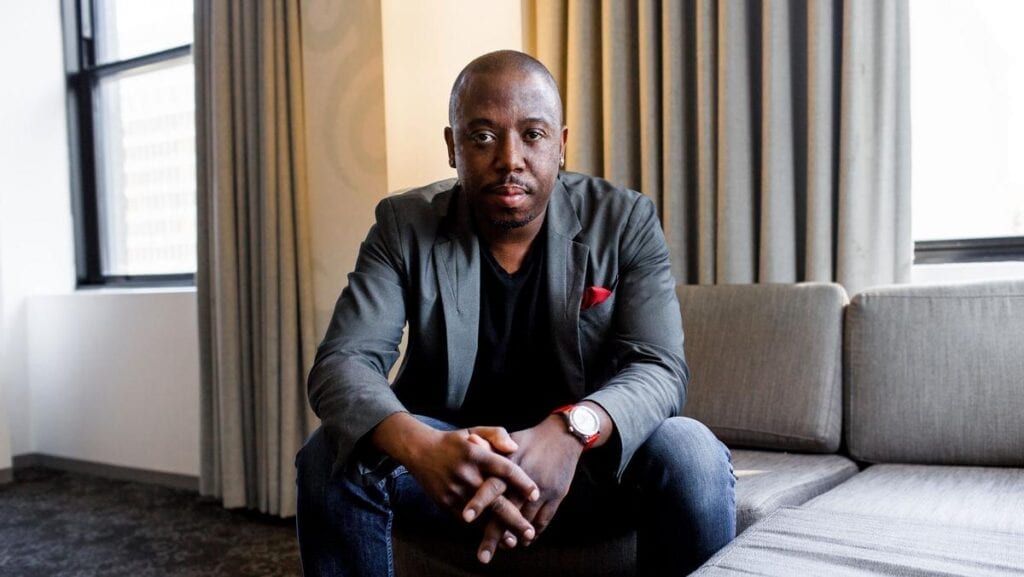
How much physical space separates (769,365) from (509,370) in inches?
29.3

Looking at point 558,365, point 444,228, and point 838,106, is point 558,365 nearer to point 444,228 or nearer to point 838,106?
point 444,228

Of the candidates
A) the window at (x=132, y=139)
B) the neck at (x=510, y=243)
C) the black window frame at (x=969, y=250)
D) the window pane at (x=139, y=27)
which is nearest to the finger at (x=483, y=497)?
the neck at (x=510, y=243)

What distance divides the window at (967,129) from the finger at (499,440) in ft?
5.45

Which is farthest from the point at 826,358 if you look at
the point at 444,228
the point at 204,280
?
the point at 204,280

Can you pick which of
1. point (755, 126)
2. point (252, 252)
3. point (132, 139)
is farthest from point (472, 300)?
point (132, 139)

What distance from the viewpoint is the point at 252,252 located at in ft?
10.2

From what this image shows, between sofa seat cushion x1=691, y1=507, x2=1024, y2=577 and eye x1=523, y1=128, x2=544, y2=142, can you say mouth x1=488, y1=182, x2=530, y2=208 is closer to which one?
eye x1=523, y1=128, x2=544, y2=142

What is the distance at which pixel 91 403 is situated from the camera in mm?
3961

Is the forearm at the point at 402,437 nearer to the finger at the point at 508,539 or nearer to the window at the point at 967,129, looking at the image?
the finger at the point at 508,539

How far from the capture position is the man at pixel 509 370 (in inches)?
53.0

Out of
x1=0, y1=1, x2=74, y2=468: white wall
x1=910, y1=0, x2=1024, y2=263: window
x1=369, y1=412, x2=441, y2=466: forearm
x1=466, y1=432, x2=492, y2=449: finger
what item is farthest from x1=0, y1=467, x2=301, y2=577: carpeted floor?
x1=910, y1=0, x2=1024, y2=263: window

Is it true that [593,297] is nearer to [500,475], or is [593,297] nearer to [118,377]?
[500,475]

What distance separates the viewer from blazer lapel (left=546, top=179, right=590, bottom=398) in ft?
5.36

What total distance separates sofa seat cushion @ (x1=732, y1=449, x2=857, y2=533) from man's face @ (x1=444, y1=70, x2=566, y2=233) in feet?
2.18
